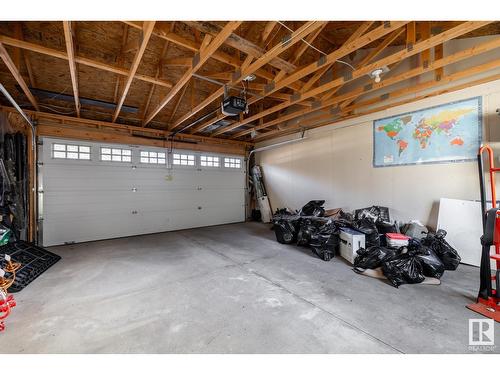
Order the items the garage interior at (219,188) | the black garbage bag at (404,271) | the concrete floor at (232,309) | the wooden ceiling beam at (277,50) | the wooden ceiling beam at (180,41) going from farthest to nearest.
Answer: the black garbage bag at (404,271)
the wooden ceiling beam at (180,41)
the wooden ceiling beam at (277,50)
the garage interior at (219,188)
the concrete floor at (232,309)

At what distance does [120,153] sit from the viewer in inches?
216

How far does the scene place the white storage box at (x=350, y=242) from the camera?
3.36m

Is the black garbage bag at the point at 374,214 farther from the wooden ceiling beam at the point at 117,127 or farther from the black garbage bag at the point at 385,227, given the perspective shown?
the wooden ceiling beam at the point at 117,127

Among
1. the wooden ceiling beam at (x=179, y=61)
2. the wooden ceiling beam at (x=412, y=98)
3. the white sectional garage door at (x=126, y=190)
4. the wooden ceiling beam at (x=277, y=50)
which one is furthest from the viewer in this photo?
the white sectional garage door at (x=126, y=190)

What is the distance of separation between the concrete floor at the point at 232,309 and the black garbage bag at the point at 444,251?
0.53 ft

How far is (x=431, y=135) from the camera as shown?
3777mm

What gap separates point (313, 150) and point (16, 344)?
19.7ft

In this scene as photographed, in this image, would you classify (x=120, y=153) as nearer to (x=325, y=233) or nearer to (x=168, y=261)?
(x=168, y=261)

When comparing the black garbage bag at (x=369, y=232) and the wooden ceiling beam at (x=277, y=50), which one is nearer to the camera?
the wooden ceiling beam at (x=277, y=50)

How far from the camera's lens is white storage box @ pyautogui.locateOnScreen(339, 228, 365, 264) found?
132 inches

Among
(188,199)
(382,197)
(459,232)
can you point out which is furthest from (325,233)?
(188,199)

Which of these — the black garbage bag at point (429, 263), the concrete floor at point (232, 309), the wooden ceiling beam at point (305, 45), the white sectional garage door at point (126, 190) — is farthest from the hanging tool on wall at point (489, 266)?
the white sectional garage door at point (126, 190)

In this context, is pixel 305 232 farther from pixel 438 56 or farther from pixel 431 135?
pixel 438 56

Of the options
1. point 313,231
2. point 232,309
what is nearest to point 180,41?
point 232,309
